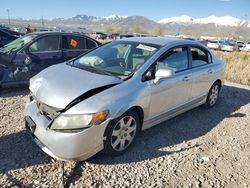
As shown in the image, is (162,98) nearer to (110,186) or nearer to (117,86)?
(117,86)

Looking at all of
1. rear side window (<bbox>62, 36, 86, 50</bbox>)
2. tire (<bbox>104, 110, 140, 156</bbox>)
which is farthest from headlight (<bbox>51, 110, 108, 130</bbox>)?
rear side window (<bbox>62, 36, 86, 50</bbox>)

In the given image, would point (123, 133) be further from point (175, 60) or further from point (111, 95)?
point (175, 60)

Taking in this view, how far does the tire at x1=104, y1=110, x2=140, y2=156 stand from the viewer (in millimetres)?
3248

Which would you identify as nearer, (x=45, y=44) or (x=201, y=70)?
(x=201, y=70)

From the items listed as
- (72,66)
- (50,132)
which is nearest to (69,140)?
(50,132)

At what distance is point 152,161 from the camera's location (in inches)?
139

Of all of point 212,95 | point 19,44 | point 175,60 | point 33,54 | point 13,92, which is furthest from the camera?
point 19,44

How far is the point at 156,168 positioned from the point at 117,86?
1.21 m

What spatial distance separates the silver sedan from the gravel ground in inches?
9.5

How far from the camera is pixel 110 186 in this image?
296 centimetres

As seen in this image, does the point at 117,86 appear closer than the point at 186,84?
Yes

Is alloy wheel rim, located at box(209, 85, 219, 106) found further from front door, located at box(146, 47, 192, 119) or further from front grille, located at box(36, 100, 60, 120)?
front grille, located at box(36, 100, 60, 120)

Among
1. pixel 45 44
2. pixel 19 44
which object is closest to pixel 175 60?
pixel 45 44

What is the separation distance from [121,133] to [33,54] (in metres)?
3.78
